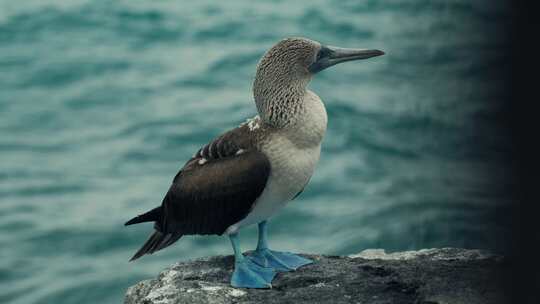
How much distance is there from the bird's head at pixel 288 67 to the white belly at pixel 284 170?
0.85 ft

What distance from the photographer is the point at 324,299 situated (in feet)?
13.5

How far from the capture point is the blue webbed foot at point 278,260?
4.64 meters

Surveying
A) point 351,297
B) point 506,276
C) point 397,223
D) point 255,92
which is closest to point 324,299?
point 351,297

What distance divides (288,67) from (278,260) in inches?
51.5

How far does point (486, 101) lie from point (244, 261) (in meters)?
3.63

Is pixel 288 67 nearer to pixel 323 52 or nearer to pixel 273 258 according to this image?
pixel 323 52

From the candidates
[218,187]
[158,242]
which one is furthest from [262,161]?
[158,242]

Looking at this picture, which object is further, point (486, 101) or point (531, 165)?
point (486, 101)

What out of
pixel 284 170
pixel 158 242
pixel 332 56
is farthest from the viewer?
pixel 158 242

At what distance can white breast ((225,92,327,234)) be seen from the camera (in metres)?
4.21

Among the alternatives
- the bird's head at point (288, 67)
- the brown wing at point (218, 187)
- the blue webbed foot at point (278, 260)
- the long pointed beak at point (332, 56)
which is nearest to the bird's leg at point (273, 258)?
the blue webbed foot at point (278, 260)

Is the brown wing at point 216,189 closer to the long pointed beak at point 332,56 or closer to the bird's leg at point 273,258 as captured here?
the bird's leg at point 273,258

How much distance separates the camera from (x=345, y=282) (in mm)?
4363

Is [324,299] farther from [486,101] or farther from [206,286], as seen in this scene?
[486,101]
